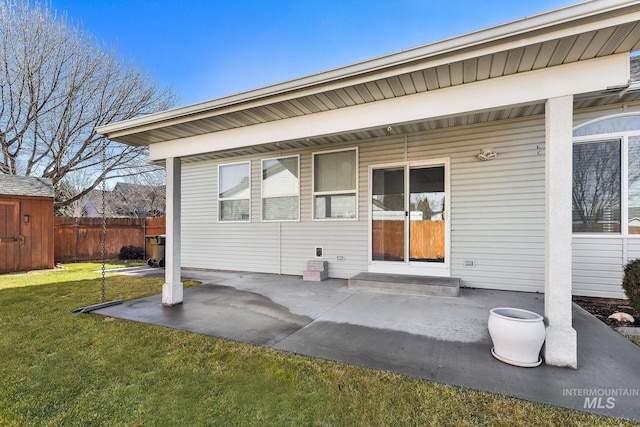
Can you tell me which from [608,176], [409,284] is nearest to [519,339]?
[409,284]

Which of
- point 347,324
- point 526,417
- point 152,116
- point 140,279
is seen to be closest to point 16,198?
point 140,279

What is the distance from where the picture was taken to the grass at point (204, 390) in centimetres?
200

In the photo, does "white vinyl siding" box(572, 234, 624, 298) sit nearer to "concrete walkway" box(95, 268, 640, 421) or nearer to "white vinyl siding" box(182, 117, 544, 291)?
A: "white vinyl siding" box(182, 117, 544, 291)

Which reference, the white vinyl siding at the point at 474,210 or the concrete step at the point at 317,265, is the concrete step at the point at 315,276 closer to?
the concrete step at the point at 317,265

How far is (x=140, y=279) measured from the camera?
6840 mm

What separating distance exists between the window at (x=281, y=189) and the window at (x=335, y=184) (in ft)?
1.59

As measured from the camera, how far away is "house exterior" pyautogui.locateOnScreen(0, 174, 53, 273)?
25.5ft

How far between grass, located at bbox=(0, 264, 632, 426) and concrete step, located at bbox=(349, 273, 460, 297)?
276 centimetres

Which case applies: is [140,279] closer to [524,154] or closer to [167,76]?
[524,154]

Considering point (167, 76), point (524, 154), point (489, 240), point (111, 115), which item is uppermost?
point (167, 76)

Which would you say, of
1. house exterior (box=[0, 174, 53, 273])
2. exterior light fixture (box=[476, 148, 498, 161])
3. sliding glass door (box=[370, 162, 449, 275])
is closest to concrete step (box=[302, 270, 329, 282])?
sliding glass door (box=[370, 162, 449, 275])

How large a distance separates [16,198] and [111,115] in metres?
5.79

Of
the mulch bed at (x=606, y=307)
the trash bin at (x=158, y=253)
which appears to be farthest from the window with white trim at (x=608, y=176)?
the trash bin at (x=158, y=253)

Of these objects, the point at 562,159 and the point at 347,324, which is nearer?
the point at 562,159
